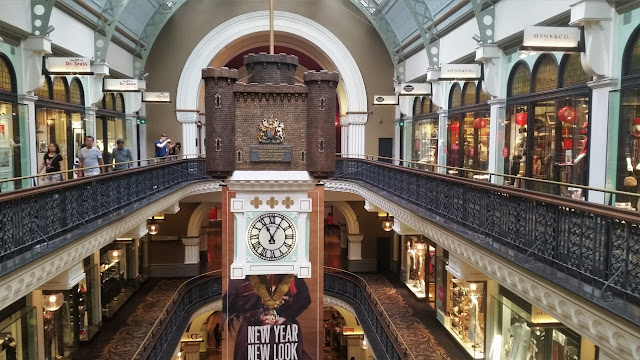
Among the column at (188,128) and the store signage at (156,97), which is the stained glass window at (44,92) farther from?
the column at (188,128)

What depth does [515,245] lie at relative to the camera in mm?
6695

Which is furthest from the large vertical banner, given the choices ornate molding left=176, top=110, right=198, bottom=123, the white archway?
the white archway

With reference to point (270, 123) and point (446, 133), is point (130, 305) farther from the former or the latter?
point (446, 133)

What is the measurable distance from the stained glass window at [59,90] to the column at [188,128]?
7.95m

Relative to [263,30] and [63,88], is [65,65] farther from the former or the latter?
[263,30]

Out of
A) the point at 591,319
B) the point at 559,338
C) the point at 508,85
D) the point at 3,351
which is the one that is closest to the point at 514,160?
the point at 508,85

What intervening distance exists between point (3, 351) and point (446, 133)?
1345 centimetres

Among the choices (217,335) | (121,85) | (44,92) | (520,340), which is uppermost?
(121,85)

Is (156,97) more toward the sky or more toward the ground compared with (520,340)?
more toward the sky

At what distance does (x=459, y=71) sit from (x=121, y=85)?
1022cm

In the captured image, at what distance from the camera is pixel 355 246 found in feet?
84.5

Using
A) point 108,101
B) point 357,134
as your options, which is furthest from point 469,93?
point 108,101

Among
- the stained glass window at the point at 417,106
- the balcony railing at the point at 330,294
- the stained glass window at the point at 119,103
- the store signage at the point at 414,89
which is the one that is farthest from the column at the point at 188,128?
the store signage at the point at 414,89

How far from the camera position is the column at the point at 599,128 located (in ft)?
28.1
